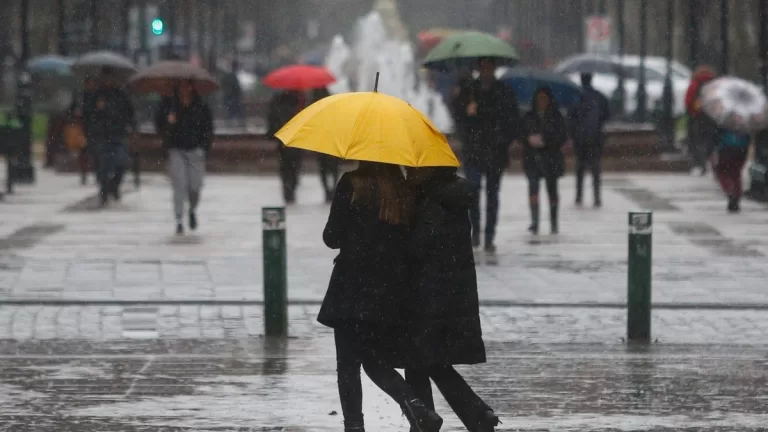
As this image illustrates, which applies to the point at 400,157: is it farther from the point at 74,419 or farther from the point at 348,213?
the point at 74,419

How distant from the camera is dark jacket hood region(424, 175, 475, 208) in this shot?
7340mm

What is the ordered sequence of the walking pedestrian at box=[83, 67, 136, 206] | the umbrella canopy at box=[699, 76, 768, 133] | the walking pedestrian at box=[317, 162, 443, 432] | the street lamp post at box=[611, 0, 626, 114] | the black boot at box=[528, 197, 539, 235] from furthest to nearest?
the street lamp post at box=[611, 0, 626, 114], the walking pedestrian at box=[83, 67, 136, 206], the umbrella canopy at box=[699, 76, 768, 133], the black boot at box=[528, 197, 539, 235], the walking pedestrian at box=[317, 162, 443, 432]

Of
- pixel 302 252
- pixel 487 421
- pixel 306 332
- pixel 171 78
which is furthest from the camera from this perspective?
pixel 171 78

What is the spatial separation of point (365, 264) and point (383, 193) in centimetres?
31

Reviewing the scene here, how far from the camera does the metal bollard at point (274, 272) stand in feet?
37.2

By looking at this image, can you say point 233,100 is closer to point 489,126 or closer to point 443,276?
point 489,126

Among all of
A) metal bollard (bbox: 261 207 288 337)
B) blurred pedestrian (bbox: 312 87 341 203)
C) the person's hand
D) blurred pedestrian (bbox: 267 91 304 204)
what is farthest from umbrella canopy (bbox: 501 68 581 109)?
metal bollard (bbox: 261 207 288 337)

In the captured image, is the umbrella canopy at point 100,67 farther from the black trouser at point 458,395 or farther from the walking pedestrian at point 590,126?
the black trouser at point 458,395

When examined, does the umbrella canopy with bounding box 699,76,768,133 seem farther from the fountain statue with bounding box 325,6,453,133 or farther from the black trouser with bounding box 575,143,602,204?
the fountain statue with bounding box 325,6,453,133

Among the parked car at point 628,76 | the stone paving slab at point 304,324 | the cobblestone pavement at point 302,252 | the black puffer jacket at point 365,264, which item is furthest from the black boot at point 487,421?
the parked car at point 628,76

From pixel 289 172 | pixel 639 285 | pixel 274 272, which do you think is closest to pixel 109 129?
pixel 289 172

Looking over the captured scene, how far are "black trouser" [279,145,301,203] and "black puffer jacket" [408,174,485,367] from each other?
1511cm

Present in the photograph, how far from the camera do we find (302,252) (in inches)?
659

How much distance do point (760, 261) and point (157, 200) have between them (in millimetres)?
9911
